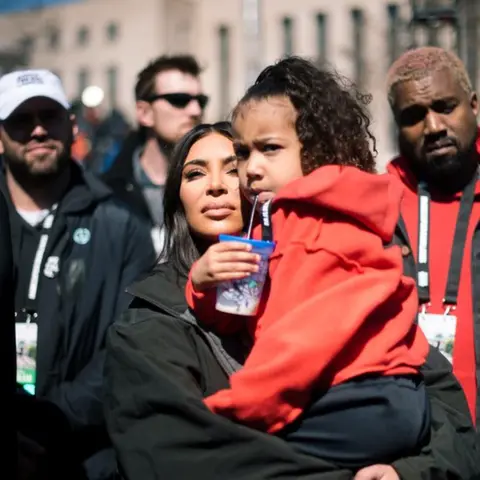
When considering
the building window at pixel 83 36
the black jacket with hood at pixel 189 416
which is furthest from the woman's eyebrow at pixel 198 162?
the building window at pixel 83 36

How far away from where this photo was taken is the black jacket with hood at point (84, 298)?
3.95 m

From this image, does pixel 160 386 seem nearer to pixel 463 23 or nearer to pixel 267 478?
pixel 267 478

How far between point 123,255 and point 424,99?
4.97ft

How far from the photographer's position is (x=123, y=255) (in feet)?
14.3

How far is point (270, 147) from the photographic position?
2.60 m

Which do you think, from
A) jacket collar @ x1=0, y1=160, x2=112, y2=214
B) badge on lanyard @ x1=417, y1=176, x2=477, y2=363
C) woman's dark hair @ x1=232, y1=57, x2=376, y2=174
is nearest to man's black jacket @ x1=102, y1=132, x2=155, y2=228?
jacket collar @ x1=0, y1=160, x2=112, y2=214

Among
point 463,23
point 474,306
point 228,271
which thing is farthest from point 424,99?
point 463,23

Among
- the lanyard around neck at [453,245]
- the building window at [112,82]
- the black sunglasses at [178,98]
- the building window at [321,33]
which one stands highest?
the building window at [321,33]

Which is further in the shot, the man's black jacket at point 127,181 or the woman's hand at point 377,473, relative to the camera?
the man's black jacket at point 127,181

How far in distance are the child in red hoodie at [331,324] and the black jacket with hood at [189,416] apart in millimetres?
54

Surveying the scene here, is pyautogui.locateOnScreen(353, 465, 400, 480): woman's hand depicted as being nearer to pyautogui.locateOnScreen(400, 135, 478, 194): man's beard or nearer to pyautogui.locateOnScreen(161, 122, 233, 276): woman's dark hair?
pyautogui.locateOnScreen(161, 122, 233, 276): woman's dark hair

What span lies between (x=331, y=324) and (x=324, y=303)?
55 mm

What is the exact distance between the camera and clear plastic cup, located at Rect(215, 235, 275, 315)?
7.90ft

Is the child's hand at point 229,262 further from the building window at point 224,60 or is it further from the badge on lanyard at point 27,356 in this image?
the building window at point 224,60
